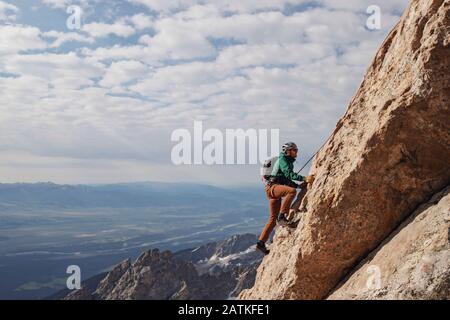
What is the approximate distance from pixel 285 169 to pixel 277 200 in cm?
158

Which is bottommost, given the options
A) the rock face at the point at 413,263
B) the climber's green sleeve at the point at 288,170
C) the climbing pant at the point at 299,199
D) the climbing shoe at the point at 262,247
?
the climbing shoe at the point at 262,247

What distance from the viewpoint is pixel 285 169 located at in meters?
17.7

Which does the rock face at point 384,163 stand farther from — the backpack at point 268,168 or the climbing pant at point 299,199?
the backpack at point 268,168

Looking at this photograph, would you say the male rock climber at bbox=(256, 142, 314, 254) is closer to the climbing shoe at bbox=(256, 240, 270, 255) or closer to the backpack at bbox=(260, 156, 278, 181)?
the backpack at bbox=(260, 156, 278, 181)

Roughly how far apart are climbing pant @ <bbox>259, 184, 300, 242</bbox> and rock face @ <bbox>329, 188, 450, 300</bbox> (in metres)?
4.27

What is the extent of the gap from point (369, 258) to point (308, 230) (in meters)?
2.41

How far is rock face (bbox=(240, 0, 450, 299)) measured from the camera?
45.0 ft

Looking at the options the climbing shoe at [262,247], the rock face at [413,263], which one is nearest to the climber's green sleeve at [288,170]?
the climbing shoe at [262,247]

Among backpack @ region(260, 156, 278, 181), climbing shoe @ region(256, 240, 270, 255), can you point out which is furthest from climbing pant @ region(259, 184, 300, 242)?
climbing shoe @ region(256, 240, 270, 255)

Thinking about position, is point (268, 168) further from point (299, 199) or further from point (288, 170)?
point (299, 199)

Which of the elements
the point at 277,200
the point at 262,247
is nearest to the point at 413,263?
the point at 277,200

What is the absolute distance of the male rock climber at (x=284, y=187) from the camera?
696 inches
